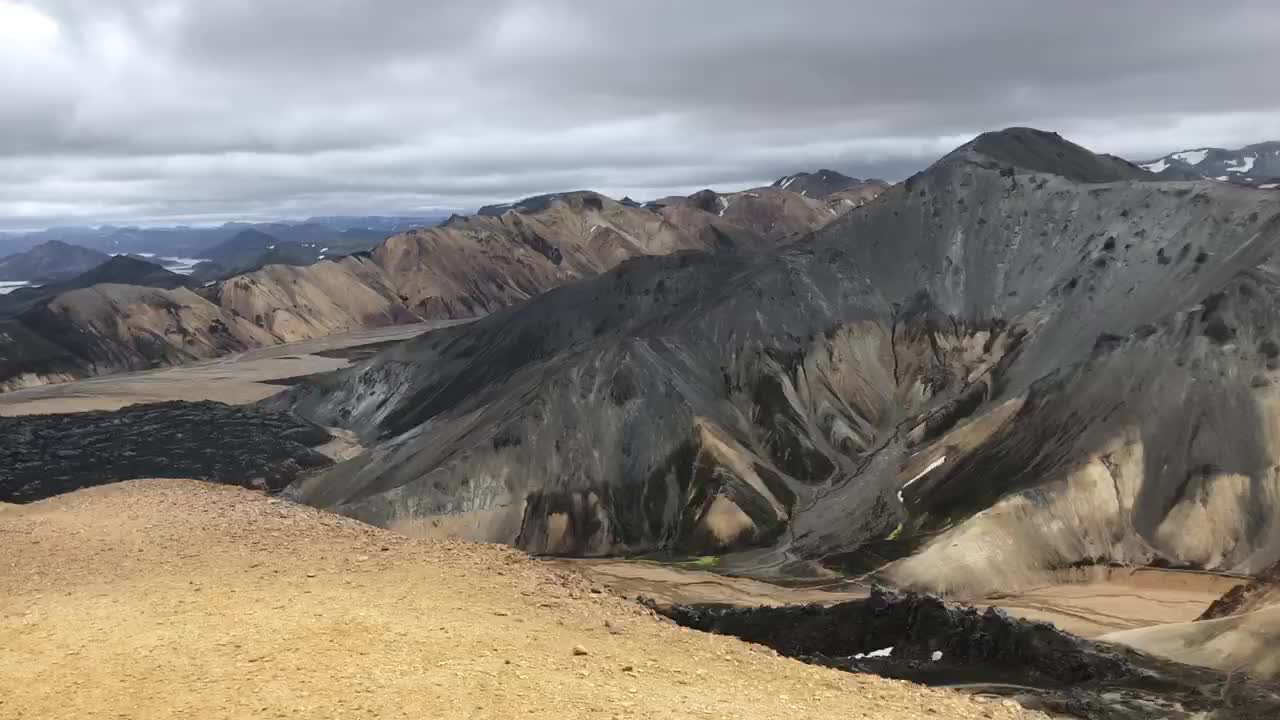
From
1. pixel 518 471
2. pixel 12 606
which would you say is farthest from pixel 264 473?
pixel 12 606

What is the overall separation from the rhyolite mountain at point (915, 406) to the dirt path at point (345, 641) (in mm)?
61887

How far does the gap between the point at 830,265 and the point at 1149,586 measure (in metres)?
67.4

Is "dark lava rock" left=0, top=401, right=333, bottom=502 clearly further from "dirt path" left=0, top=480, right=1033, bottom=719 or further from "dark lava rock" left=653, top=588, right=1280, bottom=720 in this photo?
"dirt path" left=0, top=480, right=1033, bottom=719

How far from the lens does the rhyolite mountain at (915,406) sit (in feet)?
253

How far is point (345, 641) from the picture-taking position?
48.1 ft

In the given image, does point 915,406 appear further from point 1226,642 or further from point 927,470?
point 1226,642

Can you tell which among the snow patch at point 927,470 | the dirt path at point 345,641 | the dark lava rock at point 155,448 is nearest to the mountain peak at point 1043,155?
the snow patch at point 927,470

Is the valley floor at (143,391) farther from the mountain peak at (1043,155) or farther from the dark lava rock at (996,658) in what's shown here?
the dark lava rock at (996,658)

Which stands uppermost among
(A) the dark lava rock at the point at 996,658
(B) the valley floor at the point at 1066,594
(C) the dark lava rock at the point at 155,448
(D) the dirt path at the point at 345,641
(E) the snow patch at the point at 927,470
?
(D) the dirt path at the point at 345,641

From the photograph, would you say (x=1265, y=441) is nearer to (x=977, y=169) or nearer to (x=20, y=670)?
(x=977, y=169)

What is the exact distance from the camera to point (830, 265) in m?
130

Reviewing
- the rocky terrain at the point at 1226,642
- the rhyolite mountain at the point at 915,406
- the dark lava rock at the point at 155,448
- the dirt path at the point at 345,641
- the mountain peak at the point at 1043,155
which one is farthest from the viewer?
the mountain peak at the point at 1043,155

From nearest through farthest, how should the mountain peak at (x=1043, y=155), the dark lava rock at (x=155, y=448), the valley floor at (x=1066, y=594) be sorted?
1. the valley floor at (x=1066, y=594)
2. the dark lava rock at (x=155, y=448)
3. the mountain peak at (x=1043, y=155)

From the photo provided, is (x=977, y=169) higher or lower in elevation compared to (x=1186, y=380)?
higher
